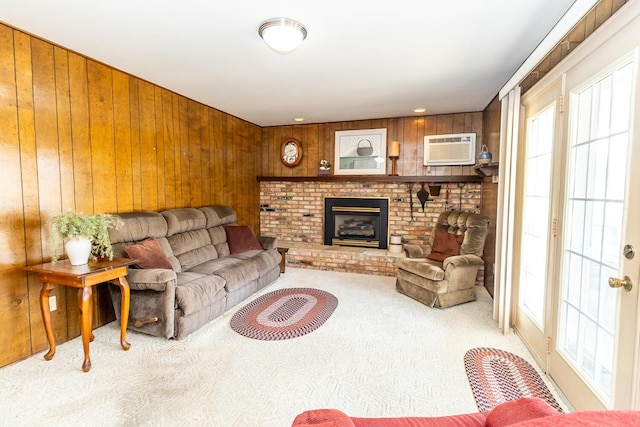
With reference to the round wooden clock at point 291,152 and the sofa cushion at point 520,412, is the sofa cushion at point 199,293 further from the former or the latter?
the round wooden clock at point 291,152

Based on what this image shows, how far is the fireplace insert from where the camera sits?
16.4ft

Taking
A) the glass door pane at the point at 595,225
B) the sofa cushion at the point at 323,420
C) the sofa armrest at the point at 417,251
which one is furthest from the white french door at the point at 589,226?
the sofa armrest at the point at 417,251

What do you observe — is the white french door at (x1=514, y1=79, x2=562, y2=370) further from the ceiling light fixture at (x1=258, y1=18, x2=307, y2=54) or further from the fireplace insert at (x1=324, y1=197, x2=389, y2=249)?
the fireplace insert at (x1=324, y1=197, x2=389, y2=249)

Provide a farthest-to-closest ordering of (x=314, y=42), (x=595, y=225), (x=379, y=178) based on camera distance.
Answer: (x=379, y=178) → (x=314, y=42) → (x=595, y=225)

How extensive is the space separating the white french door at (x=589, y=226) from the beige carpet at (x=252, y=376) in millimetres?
407

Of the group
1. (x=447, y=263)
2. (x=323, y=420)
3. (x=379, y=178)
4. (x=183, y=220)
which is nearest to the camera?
(x=323, y=420)

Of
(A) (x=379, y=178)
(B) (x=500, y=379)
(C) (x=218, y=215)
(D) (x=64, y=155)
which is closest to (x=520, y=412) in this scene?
(B) (x=500, y=379)

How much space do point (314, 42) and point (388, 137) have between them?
276 cm

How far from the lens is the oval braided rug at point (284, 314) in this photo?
279 cm

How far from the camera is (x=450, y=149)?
15.1 feet

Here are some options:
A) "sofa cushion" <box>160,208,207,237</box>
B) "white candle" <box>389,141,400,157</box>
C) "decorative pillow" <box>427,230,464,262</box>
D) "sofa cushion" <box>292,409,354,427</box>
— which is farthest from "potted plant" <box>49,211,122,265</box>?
"white candle" <box>389,141,400,157</box>

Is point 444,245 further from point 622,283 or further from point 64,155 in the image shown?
point 64,155

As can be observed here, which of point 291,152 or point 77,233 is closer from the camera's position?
point 77,233

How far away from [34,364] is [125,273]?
0.87 metres
